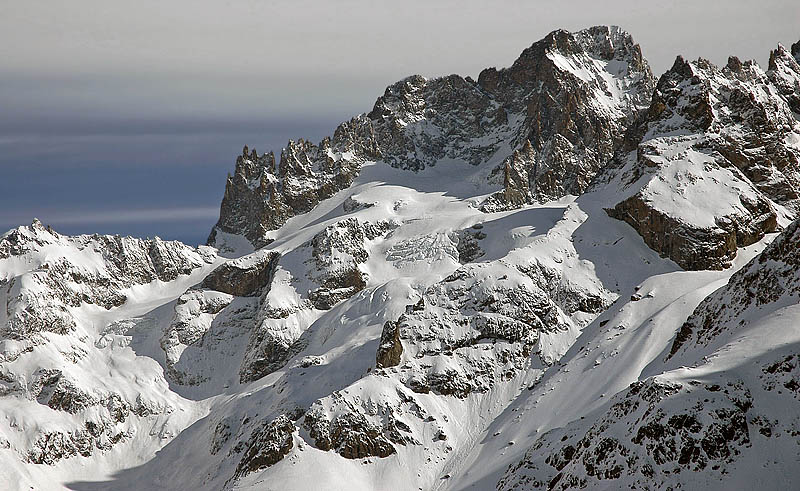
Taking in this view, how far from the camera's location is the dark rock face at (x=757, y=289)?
3981 inches

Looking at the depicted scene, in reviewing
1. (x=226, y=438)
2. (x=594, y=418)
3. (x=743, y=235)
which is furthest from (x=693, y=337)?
(x=226, y=438)

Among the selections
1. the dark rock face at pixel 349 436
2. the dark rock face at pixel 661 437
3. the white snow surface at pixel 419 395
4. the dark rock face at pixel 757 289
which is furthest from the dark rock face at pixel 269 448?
the dark rock face at pixel 757 289

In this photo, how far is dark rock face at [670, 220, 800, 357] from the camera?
101m

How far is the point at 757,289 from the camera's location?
106 m

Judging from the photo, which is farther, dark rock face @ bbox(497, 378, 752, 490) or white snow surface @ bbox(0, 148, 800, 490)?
white snow surface @ bbox(0, 148, 800, 490)

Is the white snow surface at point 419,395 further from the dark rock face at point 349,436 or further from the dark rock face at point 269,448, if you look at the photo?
the dark rock face at point 269,448

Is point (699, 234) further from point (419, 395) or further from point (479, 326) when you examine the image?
point (419, 395)

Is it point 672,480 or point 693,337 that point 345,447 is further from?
point 672,480

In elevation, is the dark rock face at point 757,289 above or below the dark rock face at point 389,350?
above

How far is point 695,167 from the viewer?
19625 centimetres

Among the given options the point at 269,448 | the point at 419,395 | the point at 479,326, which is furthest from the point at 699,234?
the point at 269,448

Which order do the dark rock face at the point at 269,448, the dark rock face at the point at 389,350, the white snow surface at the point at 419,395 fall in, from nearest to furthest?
the white snow surface at the point at 419,395, the dark rock face at the point at 269,448, the dark rock face at the point at 389,350

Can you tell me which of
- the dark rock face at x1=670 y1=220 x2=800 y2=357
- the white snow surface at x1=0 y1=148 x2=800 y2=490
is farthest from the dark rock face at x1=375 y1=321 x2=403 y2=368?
the dark rock face at x1=670 y1=220 x2=800 y2=357

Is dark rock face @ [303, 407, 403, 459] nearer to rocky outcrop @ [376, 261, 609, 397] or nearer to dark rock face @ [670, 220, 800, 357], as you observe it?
rocky outcrop @ [376, 261, 609, 397]
